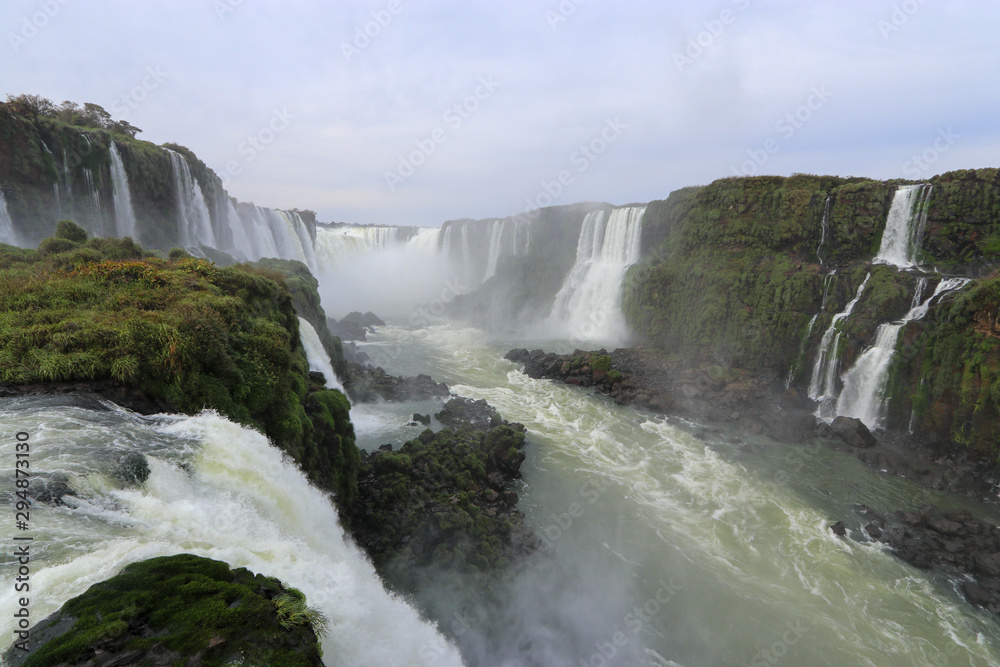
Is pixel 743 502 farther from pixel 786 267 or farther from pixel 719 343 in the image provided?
pixel 786 267

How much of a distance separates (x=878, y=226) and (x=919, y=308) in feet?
19.9

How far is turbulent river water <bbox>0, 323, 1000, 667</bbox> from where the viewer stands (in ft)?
16.8

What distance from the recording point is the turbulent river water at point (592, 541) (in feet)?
16.8

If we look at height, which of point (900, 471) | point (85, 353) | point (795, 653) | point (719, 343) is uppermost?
point (85, 353)

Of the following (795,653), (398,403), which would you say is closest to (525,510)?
(795,653)

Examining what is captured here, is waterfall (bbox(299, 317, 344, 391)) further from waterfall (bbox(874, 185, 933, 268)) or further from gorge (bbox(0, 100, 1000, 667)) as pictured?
waterfall (bbox(874, 185, 933, 268))

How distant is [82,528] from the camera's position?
4.55 metres

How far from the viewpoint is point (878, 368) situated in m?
19.3

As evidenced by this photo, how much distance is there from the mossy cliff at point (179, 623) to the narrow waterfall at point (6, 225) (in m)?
29.3

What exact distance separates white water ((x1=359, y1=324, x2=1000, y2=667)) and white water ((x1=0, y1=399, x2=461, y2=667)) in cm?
434

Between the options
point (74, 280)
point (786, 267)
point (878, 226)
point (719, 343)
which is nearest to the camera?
point (74, 280)

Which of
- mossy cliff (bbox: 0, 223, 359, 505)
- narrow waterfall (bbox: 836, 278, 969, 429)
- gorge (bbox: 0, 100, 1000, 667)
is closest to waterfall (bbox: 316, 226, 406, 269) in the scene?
gorge (bbox: 0, 100, 1000, 667)

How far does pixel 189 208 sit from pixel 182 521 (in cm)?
3633

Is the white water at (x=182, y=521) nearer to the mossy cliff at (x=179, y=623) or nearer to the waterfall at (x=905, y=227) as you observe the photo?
the mossy cliff at (x=179, y=623)
